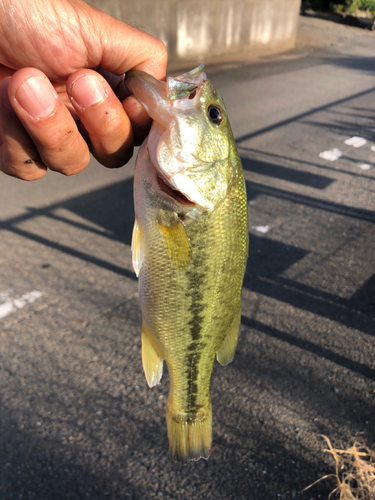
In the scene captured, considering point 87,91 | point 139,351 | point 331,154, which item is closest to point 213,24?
point 331,154

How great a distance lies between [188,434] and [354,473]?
1.59 metres

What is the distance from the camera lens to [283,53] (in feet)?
65.8

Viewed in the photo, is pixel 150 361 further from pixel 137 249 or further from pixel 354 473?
pixel 354 473

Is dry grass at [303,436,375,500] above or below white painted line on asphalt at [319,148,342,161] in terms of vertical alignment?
above

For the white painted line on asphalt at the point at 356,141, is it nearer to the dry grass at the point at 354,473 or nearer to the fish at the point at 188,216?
the dry grass at the point at 354,473

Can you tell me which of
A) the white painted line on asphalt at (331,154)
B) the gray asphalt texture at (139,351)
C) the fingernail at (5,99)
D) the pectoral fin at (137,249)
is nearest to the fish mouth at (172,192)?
the pectoral fin at (137,249)

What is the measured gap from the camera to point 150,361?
199 centimetres

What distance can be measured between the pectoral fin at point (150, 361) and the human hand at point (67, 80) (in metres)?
0.91

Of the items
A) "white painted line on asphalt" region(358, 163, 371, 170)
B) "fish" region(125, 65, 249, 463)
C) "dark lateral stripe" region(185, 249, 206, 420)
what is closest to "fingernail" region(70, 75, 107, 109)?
"fish" region(125, 65, 249, 463)

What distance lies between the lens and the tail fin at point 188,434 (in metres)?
2.01

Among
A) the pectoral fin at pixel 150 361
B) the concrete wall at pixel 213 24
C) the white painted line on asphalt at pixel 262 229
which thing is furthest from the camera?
the concrete wall at pixel 213 24

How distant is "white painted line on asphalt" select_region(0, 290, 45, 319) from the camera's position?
13.7 ft

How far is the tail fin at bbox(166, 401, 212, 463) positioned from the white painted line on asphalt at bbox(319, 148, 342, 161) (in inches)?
282

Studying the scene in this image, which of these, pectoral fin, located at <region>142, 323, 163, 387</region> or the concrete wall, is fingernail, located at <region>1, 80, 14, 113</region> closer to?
pectoral fin, located at <region>142, 323, 163, 387</region>
